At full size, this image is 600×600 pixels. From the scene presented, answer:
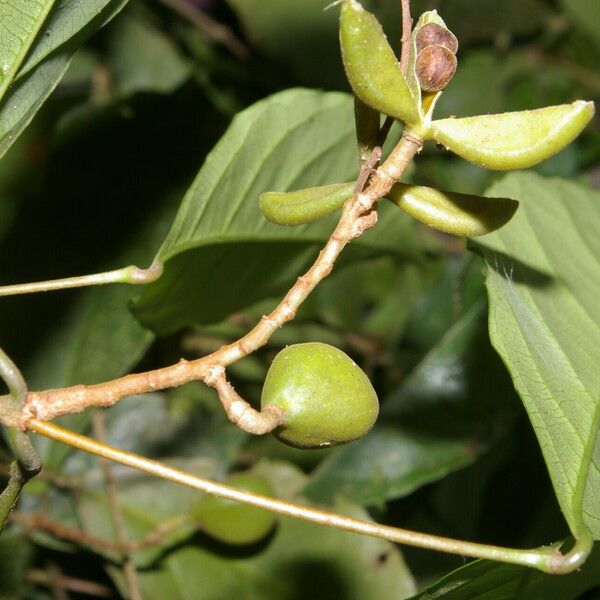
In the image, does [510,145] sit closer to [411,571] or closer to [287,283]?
[287,283]

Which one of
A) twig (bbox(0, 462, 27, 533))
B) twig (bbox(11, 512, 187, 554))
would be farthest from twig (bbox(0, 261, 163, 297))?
twig (bbox(11, 512, 187, 554))

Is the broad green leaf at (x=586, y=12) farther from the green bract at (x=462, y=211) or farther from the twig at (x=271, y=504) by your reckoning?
the twig at (x=271, y=504)

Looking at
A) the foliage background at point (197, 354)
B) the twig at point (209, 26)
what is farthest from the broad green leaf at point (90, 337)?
the twig at point (209, 26)

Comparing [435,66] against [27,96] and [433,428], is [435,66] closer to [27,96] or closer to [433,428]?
[27,96]

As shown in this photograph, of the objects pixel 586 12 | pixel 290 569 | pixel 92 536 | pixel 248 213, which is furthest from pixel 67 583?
pixel 586 12

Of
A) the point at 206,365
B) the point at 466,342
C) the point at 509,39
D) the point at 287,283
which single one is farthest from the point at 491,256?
the point at 509,39
